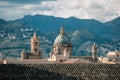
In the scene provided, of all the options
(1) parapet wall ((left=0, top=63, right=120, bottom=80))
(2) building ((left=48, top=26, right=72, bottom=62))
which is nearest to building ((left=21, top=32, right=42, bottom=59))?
(2) building ((left=48, top=26, right=72, bottom=62))

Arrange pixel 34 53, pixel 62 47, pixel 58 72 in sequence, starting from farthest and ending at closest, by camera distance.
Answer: pixel 34 53
pixel 62 47
pixel 58 72

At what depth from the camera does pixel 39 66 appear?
5494cm

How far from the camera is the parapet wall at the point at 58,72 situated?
52.0m

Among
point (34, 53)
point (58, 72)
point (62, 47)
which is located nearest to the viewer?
point (58, 72)

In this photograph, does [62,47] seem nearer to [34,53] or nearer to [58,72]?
[34,53]

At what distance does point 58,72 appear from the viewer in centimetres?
5466

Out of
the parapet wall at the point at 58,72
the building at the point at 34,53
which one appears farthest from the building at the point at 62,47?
the parapet wall at the point at 58,72

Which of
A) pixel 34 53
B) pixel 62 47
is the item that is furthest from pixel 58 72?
pixel 34 53

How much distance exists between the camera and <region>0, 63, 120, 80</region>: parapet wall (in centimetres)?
5200

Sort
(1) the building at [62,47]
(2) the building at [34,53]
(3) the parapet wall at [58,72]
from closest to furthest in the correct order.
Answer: (3) the parapet wall at [58,72] → (1) the building at [62,47] → (2) the building at [34,53]

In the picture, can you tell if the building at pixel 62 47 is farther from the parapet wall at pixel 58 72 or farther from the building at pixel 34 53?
the parapet wall at pixel 58 72

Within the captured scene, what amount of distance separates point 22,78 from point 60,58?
8973cm

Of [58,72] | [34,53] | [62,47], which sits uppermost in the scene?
[62,47]

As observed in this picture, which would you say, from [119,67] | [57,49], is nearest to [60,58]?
[57,49]
